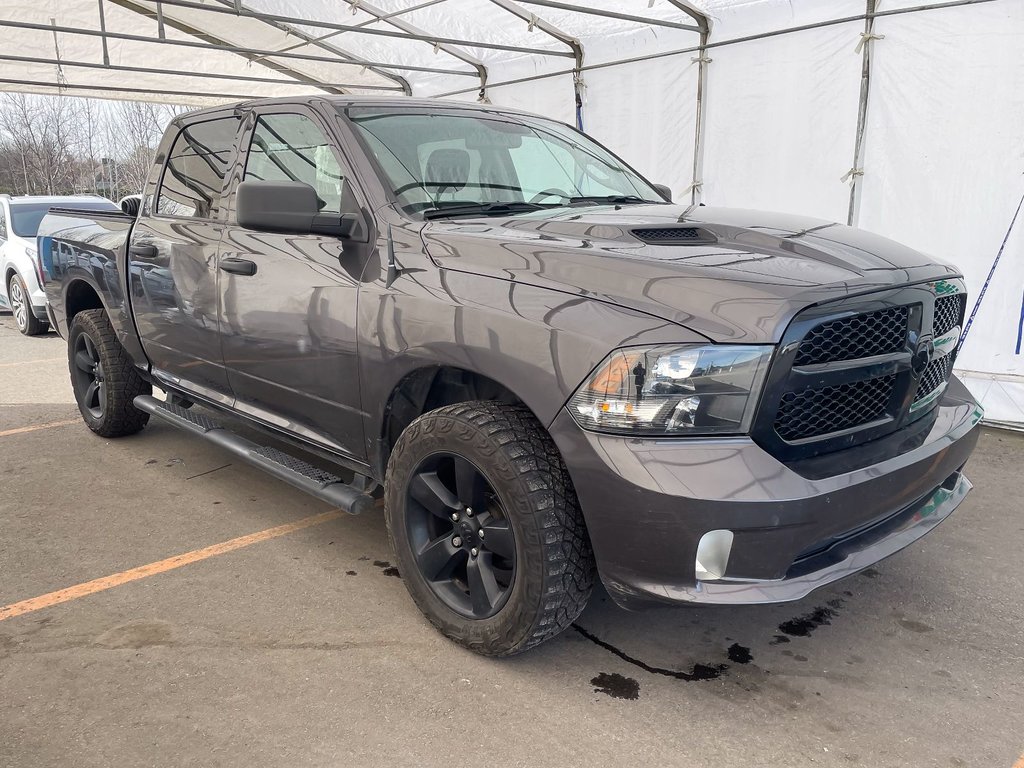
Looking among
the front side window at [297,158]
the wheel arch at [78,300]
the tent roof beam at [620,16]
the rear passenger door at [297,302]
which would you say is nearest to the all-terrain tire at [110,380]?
the wheel arch at [78,300]

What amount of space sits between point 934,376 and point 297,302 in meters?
2.39

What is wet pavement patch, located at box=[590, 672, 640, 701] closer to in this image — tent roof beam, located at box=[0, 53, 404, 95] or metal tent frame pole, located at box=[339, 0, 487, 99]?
metal tent frame pole, located at box=[339, 0, 487, 99]

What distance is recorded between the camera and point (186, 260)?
391 centimetres

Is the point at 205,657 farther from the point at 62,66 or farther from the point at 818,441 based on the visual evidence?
the point at 62,66

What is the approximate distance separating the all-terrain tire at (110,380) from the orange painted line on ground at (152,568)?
177 cm

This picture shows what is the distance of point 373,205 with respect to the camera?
302 cm

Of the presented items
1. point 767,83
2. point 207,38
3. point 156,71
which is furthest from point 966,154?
point 156,71

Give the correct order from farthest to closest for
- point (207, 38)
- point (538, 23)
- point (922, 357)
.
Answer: point (207, 38)
point (538, 23)
point (922, 357)

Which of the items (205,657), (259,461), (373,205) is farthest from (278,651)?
(373,205)

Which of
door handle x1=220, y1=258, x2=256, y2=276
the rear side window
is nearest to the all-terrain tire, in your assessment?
the rear side window

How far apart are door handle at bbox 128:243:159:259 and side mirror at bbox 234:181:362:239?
4.86 feet

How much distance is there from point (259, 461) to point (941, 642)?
9.23 ft

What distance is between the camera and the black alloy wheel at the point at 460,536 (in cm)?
265

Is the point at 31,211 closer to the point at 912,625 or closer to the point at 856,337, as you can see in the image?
the point at 856,337
